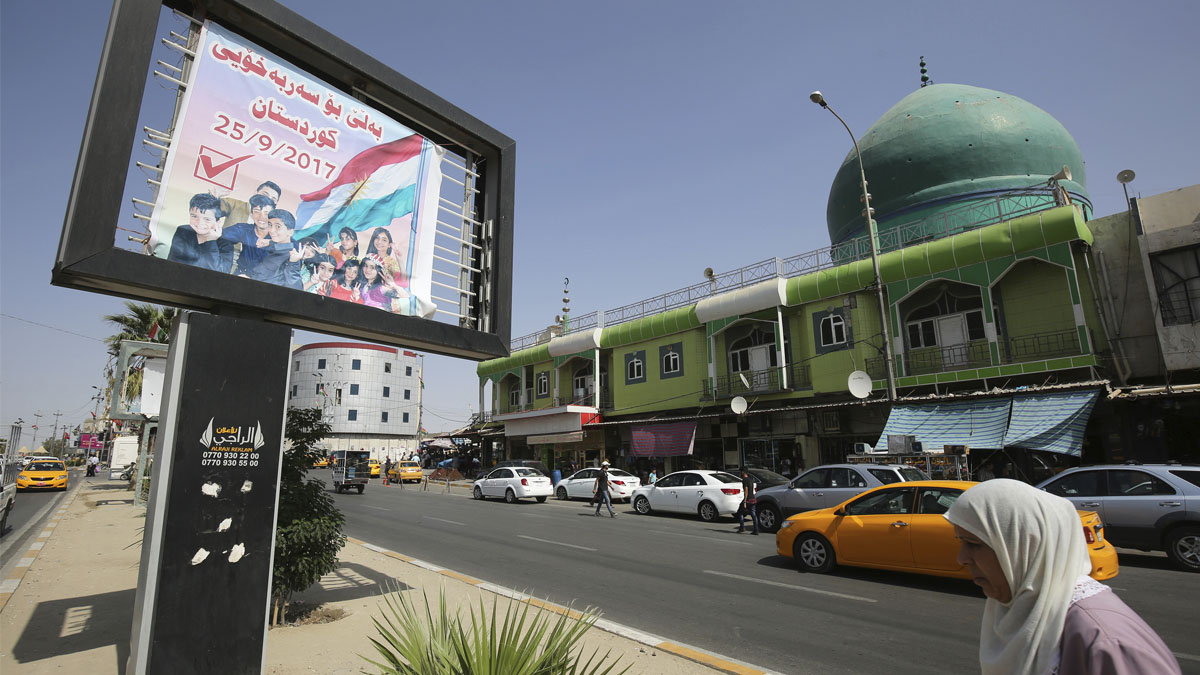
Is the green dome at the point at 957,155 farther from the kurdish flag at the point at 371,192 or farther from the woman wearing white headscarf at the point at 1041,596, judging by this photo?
the woman wearing white headscarf at the point at 1041,596

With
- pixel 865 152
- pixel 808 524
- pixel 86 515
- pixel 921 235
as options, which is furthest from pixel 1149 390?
pixel 86 515

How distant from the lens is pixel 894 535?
8.55 m

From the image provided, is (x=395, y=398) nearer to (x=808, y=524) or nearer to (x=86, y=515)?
(x=86, y=515)

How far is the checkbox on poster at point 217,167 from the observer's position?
494 cm

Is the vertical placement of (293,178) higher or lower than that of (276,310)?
higher

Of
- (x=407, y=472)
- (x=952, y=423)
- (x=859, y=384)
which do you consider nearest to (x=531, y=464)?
(x=407, y=472)

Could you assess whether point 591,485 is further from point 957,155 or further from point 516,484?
point 957,155

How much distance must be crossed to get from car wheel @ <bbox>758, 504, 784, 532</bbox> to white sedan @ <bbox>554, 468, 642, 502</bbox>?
7.87 metres

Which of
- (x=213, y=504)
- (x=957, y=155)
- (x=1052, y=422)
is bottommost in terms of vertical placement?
(x=213, y=504)

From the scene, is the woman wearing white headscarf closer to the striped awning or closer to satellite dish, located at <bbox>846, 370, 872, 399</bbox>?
satellite dish, located at <bbox>846, 370, 872, 399</bbox>

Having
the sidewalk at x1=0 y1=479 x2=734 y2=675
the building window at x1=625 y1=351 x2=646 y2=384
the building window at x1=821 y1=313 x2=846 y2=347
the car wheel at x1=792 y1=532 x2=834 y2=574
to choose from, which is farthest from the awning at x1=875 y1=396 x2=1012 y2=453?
the sidewalk at x1=0 y1=479 x2=734 y2=675

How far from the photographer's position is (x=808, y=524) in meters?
9.63

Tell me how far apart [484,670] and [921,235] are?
80.8 feet

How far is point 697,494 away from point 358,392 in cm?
5892
